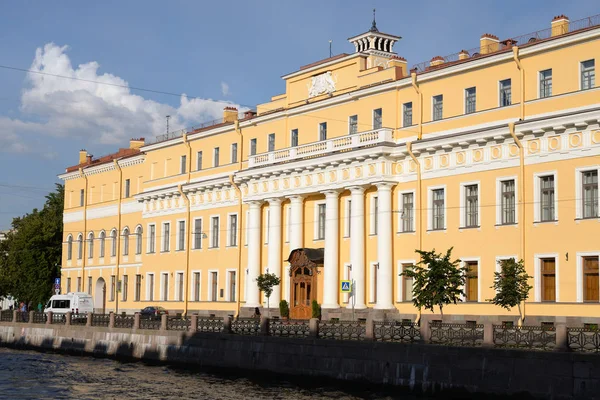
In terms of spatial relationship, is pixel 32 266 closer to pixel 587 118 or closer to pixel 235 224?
pixel 235 224

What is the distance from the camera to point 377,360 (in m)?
28.0

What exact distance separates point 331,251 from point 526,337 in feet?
61.2

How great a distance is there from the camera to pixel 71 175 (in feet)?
221

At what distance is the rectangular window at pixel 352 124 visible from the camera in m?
43.2

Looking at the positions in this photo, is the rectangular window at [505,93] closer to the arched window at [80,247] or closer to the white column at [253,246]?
the white column at [253,246]

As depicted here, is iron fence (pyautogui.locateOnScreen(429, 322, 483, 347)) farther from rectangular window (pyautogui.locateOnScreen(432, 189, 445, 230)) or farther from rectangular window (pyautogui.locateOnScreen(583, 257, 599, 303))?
rectangular window (pyautogui.locateOnScreen(432, 189, 445, 230))

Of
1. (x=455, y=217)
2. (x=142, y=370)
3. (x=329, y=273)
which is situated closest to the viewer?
(x=142, y=370)

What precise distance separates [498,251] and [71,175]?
3955 centimetres

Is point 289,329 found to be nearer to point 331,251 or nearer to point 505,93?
point 331,251

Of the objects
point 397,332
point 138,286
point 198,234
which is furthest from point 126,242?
point 397,332

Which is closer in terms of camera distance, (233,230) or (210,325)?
(210,325)

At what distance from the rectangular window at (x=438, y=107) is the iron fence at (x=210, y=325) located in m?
12.2

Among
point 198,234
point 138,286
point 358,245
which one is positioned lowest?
point 138,286

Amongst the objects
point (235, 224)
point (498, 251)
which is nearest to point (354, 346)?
point (498, 251)
